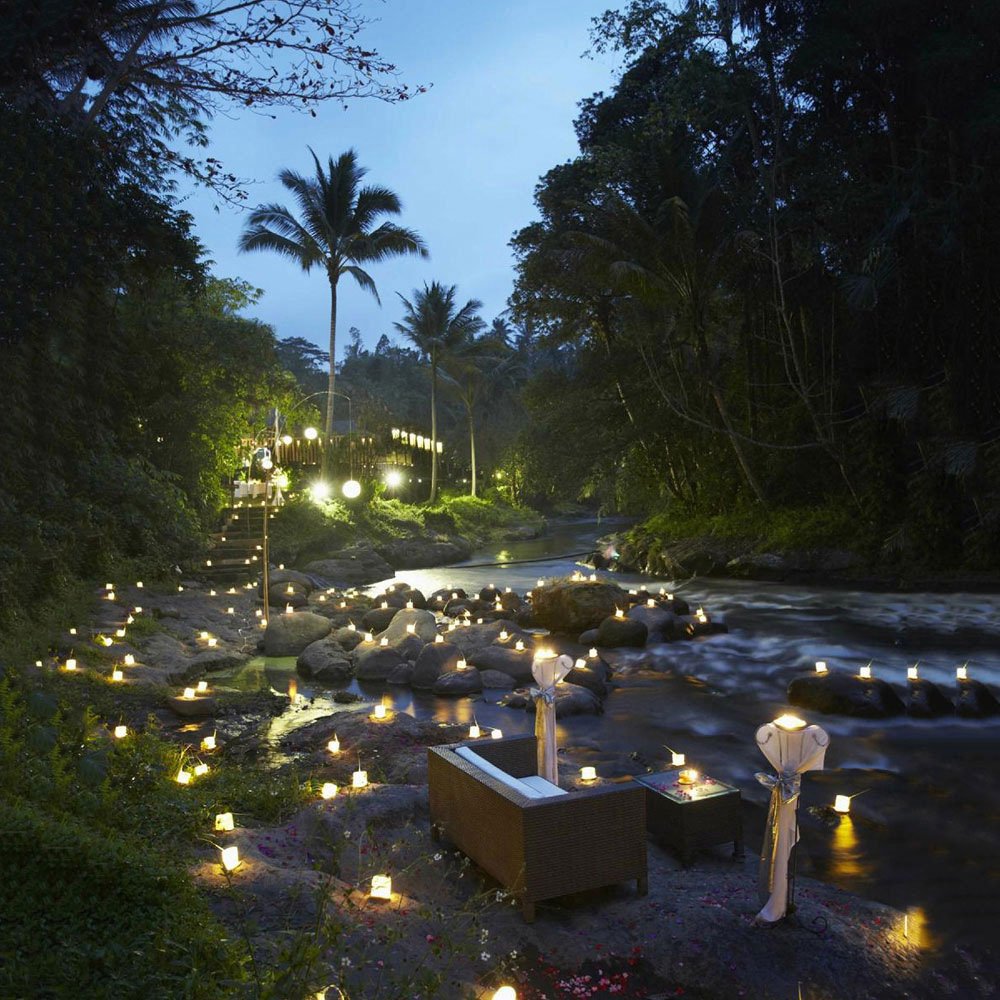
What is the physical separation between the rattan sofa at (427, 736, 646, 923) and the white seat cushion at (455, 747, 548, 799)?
68 mm

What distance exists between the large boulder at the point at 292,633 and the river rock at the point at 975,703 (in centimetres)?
950

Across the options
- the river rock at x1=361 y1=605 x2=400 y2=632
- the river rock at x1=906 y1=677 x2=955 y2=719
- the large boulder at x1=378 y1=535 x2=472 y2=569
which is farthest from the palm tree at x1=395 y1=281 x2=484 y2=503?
the river rock at x1=906 y1=677 x2=955 y2=719

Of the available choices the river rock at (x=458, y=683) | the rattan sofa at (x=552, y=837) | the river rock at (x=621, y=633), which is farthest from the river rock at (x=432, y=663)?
the rattan sofa at (x=552, y=837)

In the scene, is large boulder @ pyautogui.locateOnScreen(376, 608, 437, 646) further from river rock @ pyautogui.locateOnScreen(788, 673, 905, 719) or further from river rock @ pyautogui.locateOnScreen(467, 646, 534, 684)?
river rock @ pyautogui.locateOnScreen(788, 673, 905, 719)

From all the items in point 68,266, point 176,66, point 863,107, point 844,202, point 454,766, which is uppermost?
point 863,107

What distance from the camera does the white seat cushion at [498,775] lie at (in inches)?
204

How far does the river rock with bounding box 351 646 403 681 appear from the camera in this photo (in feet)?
40.4

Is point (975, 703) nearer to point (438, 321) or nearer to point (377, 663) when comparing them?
point (377, 663)

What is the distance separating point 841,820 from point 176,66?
38.6ft

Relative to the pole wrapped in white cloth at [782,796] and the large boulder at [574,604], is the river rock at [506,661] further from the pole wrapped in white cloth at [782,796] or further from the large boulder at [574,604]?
the pole wrapped in white cloth at [782,796]

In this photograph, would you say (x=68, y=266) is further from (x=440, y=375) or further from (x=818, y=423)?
(x=440, y=375)

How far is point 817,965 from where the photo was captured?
450 centimetres

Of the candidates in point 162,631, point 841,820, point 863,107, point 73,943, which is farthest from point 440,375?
point 73,943

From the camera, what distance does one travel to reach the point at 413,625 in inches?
553
